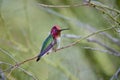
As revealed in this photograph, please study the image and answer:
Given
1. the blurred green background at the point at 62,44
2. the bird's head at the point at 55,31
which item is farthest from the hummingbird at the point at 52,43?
the blurred green background at the point at 62,44

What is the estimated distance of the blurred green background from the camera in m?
5.22

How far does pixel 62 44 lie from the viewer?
609 centimetres

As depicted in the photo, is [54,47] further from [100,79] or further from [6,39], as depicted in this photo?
[6,39]

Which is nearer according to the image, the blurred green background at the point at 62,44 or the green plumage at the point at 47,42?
the green plumage at the point at 47,42

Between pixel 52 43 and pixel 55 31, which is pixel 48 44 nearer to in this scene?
pixel 52 43

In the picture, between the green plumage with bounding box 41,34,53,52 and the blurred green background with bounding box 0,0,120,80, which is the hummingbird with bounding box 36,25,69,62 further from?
the blurred green background with bounding box 0,0,120,80

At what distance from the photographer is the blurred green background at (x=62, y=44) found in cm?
522

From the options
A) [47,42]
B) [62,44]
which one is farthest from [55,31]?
[62,44]

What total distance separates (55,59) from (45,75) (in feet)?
1.87

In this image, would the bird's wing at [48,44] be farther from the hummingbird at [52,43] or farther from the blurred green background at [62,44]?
the blurred green background at [62,44]

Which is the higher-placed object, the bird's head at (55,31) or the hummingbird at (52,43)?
the bird's head at (55,31)

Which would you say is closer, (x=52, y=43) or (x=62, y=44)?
(x=52, y=43)

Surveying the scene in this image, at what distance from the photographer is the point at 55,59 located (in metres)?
5.82

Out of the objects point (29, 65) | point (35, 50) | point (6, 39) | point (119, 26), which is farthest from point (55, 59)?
point (119, 26)
